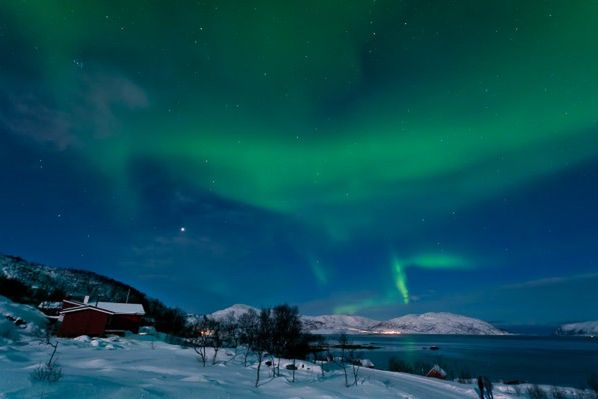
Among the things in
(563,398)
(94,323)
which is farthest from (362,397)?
(94,323)

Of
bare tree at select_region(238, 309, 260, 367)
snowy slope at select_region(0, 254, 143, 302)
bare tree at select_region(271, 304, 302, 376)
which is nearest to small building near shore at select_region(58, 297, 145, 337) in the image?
bare tree at select_region(238, 309, 260, 367)

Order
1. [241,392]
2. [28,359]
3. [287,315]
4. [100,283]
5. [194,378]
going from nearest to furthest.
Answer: [241,392], [194,378], [28,359], [287,315], [100,283]

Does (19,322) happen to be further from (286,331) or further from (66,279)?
(66,279)

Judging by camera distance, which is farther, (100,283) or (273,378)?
(100,283)

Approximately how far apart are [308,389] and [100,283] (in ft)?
644

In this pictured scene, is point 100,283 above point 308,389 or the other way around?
above

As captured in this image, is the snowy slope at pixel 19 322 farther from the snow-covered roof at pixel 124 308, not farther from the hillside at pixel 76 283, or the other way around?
the hillside at pixel 76 283

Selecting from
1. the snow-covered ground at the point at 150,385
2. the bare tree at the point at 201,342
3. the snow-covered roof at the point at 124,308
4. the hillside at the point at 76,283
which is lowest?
the snow-covered ground at the point at 150,385

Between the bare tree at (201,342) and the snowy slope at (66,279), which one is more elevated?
the snowy slope at (66,279)

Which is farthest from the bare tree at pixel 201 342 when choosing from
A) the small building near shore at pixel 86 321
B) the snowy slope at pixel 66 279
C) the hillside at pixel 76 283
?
the snowy slope at pixel 66 279

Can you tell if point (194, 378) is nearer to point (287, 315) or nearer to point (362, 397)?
point (362, 397)

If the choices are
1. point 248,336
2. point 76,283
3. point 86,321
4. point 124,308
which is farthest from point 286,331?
point 76,283

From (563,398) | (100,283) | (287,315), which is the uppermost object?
(100,283)

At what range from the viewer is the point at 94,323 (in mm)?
50406
